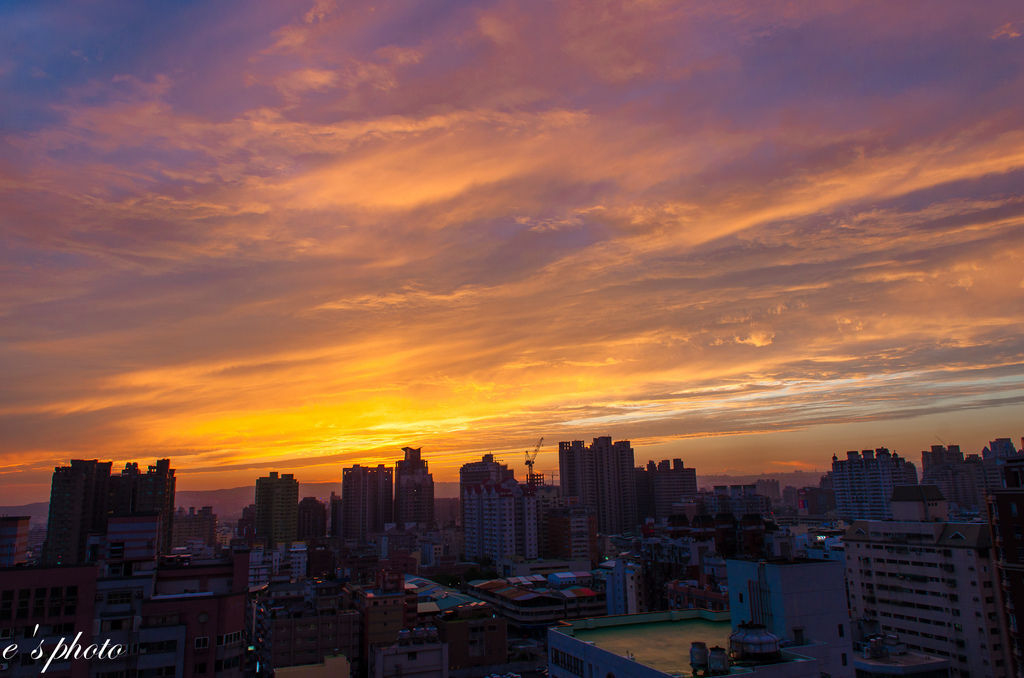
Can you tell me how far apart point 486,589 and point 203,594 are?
71.4 meters

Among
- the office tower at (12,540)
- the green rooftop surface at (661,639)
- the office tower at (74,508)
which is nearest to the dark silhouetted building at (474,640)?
the green rooftop surface at (661,639)

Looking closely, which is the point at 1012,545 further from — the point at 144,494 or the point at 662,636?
the point at 144,494

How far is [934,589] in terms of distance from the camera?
200ft

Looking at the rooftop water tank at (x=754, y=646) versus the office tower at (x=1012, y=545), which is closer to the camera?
the rooftop water tank at (x=754, y=646)

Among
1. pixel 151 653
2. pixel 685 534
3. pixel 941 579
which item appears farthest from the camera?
pixel 685 534

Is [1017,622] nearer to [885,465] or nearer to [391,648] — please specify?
[391,648]

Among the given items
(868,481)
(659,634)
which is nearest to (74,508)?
(659,634)

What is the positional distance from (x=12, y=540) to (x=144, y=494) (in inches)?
3467

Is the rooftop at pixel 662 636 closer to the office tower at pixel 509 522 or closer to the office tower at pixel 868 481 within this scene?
the office tower at pixel 509 522

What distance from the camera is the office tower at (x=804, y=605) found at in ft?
115

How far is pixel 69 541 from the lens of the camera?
11844cm

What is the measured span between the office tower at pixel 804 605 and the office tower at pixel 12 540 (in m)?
53.2

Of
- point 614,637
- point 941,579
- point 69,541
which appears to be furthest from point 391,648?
point 69,541

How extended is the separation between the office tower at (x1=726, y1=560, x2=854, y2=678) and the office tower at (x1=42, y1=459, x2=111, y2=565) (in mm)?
125136
